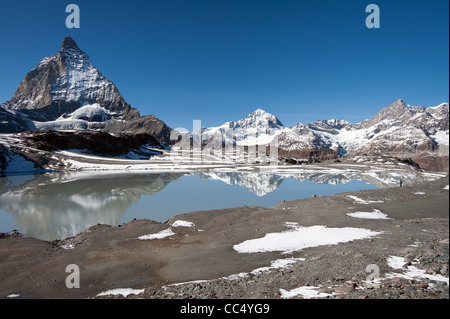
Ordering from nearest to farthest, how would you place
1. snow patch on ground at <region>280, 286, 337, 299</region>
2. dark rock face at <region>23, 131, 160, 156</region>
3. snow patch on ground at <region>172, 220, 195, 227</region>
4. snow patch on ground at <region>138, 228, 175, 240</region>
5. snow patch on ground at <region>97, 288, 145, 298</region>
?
snow patch on ground at <region>280, 286, 337, 299</region>
snow patch on ground at <region>97, 288, 145, 298</region>
snow patch on ground at <region>138, 228, 175, 240</region>
snow patch on ground at <region>172, 220, 195, 227</region>
dark rock face at <region>23, 131, 160, 156</region>

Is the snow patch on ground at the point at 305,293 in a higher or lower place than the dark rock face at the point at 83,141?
lower

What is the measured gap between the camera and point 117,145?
427 ft

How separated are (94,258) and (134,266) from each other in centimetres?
269

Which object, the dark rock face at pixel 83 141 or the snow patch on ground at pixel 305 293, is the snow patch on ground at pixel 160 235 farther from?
the dark rock face at pixel 83 141

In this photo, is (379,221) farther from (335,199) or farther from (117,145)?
(117,145)

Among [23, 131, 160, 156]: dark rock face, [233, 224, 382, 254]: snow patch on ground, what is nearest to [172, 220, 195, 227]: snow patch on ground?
[233, 224, 382, 254]: snow patch on ground

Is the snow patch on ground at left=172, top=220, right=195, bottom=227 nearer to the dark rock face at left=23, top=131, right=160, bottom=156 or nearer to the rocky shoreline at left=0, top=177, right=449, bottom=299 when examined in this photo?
the rocky shoreline at left=0, top=177, right=449, bottom=299

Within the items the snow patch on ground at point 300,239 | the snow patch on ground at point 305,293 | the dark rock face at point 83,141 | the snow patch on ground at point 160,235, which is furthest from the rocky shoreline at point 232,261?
the dark rock face at point 83,141

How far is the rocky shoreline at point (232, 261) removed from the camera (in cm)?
743

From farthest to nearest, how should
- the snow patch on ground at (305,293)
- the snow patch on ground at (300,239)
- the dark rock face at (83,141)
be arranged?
1. the dark rock face at (83,141)
2. the snow patch on ground at (300,239)
3. the snow patch on ground at (305,293)

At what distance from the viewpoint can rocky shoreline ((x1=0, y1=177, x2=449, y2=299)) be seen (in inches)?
292

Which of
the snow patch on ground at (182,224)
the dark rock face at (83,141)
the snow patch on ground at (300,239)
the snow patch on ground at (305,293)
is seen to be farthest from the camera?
the dark rock face at (83,141)

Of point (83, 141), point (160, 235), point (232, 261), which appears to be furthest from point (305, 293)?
point (83, 141)
